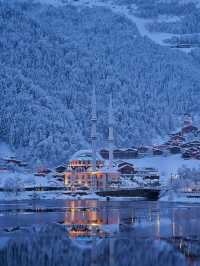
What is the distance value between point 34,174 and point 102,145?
140 ft

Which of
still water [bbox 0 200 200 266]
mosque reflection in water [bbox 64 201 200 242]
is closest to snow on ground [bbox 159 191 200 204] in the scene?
mosque reflection in water [bbox 64 201 200 242]

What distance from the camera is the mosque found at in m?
117

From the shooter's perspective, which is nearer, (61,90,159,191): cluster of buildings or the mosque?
the mosque

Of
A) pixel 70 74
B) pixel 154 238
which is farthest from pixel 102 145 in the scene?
pixel 154 238

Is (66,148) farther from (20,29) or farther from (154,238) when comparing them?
(154,238)

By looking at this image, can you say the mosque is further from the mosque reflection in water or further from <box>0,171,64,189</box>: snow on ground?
the mosque reflection in water

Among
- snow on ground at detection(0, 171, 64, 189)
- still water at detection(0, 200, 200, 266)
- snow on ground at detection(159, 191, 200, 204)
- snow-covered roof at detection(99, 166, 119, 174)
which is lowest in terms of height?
still water at detection(0, 200, 200, 266)

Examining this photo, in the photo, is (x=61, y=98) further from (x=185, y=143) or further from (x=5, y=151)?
(x=185, y=143)

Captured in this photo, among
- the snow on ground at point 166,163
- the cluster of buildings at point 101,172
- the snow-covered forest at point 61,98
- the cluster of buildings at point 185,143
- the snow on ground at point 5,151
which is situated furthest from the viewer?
the snow-covered forest at point 61,98

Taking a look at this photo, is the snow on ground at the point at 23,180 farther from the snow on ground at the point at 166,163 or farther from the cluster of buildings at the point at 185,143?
the cluster of buildings at the point at 185,143

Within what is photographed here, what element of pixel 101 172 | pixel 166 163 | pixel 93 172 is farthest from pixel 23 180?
pixel 166 163

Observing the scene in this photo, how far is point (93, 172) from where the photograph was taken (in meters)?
118

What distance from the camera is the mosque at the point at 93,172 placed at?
11669cm

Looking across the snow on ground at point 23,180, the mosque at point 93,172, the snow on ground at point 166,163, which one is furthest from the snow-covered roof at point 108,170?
the snow on ground at point 166,163
